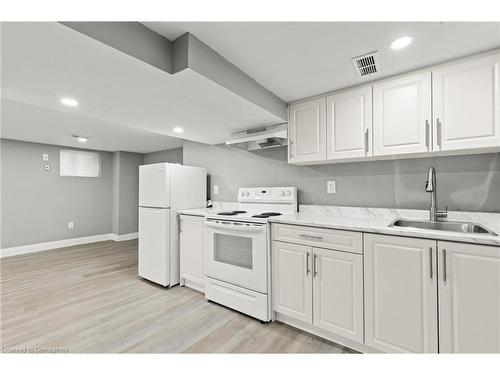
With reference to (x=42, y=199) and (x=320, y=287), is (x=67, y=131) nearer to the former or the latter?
(x=42, y=199)

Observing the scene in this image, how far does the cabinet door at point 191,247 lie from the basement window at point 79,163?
3.61 meters

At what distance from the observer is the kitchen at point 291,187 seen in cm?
135

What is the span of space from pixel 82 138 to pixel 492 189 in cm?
540

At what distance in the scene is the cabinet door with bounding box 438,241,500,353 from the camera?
4.08 feet

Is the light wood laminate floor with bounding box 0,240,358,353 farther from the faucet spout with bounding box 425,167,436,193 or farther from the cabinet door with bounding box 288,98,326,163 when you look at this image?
the cabinet door with bounding box 288,98,326,163

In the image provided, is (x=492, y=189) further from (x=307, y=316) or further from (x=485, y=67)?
(x=307, y=316)

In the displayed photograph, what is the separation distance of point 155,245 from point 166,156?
2897 millimetres

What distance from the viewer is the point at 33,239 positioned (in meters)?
4.35

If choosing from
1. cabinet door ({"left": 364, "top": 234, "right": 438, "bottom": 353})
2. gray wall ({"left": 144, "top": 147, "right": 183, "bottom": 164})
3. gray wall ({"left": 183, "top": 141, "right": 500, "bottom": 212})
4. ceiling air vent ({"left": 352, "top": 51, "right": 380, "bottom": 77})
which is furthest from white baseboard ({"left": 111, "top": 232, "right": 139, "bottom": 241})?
ceiling air vent ({"left": 352, "top": 51, "right": 380, "bottom": 77})

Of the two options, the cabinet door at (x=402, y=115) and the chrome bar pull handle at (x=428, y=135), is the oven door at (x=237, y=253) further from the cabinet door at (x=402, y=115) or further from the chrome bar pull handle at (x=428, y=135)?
the chrome bar pull handle at (x=428, y=135)

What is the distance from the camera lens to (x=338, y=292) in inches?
67.5

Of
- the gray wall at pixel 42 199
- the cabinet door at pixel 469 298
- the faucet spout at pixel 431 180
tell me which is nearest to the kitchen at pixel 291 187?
the cabinet door at pixel 469 298

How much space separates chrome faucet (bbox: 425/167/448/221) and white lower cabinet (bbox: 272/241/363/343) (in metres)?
0.76

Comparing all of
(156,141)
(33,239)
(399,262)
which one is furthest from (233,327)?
(33,239)
